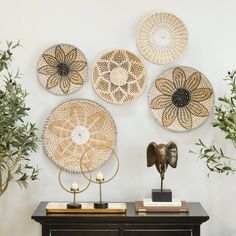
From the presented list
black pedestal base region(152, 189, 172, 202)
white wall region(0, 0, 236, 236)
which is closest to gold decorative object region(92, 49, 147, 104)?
white wall region(0, 0, 236, 236)

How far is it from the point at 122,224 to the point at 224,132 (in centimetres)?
102

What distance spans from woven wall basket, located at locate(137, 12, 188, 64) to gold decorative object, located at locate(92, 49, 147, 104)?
0.36ft

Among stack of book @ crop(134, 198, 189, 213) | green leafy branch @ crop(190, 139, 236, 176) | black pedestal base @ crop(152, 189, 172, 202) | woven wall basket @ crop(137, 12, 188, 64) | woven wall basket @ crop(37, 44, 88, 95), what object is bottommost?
stack of book @ crop(134, 198, 189, 213)

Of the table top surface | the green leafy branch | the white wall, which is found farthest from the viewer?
the white wall

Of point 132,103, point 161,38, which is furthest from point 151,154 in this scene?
point 161,38

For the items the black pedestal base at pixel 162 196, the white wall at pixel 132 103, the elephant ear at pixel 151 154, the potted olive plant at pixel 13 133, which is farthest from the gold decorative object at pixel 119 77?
the black pedestal base at pixel 162 196

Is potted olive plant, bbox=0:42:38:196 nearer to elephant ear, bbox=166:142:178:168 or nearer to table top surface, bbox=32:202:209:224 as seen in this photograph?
table top surface, bbox=32:202:209:224

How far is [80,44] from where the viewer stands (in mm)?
3754

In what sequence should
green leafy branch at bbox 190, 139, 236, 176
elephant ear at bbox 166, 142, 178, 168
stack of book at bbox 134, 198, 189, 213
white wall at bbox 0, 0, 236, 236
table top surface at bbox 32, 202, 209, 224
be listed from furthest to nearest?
white wall at bbox 0, 0, 236, 236
green leafy branch at bbox 190, 139, 236, 176
elephant ear at bbox 166, 142, 178, 168
stack of book at bbox 134, 198, 189, 213
table top surface at bbox 32, 202, 209, 224

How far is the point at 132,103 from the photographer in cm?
374

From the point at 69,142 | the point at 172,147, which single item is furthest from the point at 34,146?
the point at 172,147

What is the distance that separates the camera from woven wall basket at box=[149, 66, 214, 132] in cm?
370

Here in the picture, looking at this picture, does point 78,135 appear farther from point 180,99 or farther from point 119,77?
point 180,99

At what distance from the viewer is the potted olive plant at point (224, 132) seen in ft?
11.2
